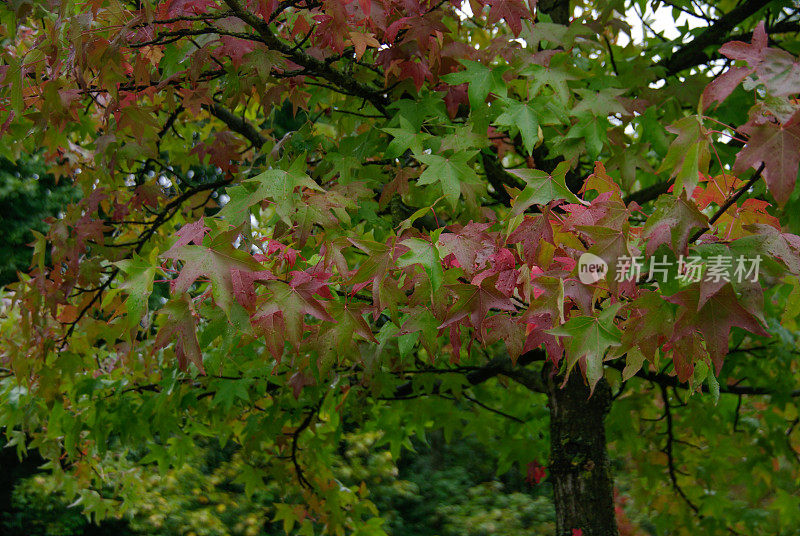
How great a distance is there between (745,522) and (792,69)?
14.1 feet

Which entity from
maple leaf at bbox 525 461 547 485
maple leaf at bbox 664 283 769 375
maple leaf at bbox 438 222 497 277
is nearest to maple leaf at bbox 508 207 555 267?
maple leaf at bbox 438 222 497 277

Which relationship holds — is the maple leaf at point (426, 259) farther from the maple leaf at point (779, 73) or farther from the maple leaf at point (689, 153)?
the maple leaf at point (779, 73)

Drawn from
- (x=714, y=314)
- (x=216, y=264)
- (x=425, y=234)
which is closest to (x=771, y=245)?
(x=714, y=314)

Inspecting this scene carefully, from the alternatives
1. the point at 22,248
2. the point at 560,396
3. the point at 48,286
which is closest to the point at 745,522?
the point at 560,396

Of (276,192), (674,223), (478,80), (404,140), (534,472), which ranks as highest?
(478,80)

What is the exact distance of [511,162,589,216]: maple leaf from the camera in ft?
5.03

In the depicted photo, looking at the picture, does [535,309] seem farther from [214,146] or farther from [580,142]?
[214,146]

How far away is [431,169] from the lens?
2.03 m

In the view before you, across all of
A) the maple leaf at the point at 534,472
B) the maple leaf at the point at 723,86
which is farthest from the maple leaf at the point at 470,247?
the maple leaf at the point at 534,472

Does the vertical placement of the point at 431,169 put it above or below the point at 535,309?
above

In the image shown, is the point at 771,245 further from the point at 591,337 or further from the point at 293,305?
the point at 293,305

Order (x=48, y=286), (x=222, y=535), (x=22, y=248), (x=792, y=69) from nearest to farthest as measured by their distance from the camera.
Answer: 1. (x=792, y=69)
2. (x=48, y=286)
3. (x=222, y=535)
4. (x=22, y=248)

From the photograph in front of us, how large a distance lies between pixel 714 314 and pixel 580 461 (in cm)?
196

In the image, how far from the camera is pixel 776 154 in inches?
45.6
